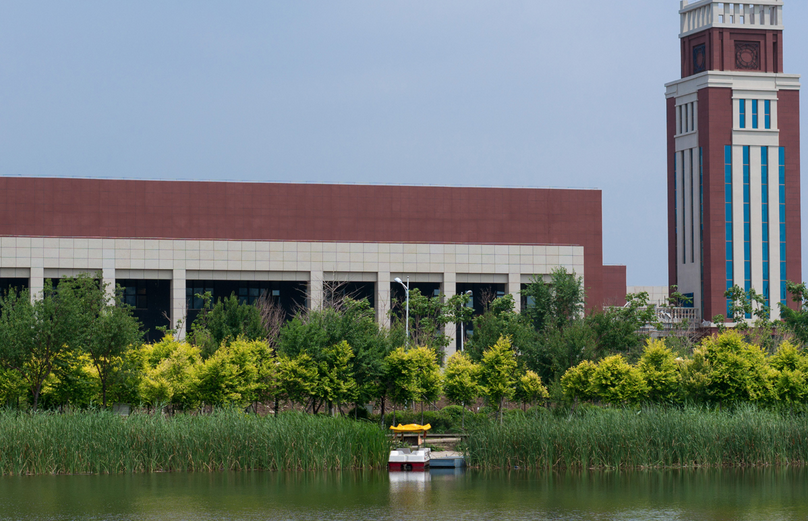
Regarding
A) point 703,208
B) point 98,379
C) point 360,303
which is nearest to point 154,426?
point 98,379

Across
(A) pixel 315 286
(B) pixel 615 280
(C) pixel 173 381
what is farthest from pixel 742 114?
(C) pixel 173 381

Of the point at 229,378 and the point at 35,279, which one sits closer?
the point at 229,378

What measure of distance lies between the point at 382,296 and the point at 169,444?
4288 cm

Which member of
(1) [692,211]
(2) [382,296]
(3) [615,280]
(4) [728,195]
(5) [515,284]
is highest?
(4) [728,195]

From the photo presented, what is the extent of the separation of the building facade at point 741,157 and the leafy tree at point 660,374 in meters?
54.6

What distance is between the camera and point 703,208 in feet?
296

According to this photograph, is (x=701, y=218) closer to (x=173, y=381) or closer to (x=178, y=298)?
(x=178, y=298)

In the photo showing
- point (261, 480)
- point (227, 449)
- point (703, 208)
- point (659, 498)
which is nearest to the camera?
point (659, 498)

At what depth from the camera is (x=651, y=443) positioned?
30.8 meters

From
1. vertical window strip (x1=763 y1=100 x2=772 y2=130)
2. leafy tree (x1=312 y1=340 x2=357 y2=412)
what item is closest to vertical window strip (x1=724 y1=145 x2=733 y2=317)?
vertical window strip (x1=763 y1=100 x2=772 y2=130)

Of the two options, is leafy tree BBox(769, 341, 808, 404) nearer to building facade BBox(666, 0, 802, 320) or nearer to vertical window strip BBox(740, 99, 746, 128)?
building facade BBox(666, 0, 802, 320)

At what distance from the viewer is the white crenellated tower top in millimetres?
90500

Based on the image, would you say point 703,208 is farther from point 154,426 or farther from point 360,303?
point 154,426

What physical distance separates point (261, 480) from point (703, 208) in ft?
227
